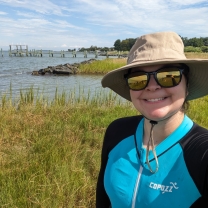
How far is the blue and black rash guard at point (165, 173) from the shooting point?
105 cm

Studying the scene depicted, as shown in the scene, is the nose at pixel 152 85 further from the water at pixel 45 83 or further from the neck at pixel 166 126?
the water at pixel 45 83

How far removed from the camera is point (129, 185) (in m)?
1.21

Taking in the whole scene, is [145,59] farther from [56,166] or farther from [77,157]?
[77,157]

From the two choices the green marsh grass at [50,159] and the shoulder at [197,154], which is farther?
the green marsh grass at [50,159]

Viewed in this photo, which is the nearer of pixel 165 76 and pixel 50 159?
pixel 165 76

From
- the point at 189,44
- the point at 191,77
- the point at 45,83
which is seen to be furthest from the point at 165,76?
the point at 189,44

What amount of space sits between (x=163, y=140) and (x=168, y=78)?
317mm

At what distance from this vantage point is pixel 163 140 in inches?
47.9

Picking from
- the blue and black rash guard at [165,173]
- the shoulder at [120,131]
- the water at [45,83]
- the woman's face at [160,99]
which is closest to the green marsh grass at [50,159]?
the shoulder at [120,131]

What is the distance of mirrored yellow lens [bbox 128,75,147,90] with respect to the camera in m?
1.20

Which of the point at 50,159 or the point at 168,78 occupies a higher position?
the point at 168,78

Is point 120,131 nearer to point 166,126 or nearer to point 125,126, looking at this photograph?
point 125,126

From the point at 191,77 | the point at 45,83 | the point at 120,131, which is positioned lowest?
the point at 45,83

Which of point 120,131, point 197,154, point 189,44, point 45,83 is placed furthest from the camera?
point 189,44
